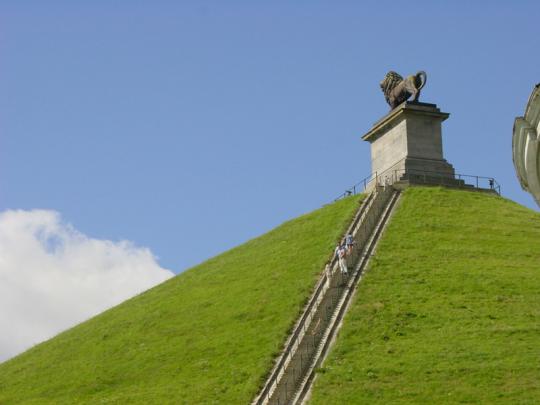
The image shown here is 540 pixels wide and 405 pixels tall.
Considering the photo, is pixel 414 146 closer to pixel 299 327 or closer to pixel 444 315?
pixel 444 315

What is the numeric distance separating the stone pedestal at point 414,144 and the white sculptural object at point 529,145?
38.5m

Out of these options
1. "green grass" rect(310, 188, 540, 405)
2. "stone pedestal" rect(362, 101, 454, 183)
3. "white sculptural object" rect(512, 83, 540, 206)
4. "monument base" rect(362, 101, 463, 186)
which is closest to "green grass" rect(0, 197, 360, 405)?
"green grass" rect(310, 188, 540, 405)

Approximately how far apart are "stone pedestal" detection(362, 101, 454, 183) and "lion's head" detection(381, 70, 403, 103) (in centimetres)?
166

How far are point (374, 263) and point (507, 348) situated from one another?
33.2 ft

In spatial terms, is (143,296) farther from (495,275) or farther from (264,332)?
(495,275)

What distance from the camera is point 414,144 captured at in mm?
54500

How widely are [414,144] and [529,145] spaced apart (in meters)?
40.4

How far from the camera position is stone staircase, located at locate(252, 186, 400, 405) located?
32750mm

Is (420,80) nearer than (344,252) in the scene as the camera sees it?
No

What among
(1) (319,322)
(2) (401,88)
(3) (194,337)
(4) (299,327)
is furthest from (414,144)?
(3) (194,337)

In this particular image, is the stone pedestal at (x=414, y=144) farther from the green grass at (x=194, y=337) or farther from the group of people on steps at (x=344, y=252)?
the group of people on steps at (x=344, y=252)

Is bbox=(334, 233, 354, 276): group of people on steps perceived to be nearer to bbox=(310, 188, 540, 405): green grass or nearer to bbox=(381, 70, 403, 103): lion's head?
bbox=(310, 188, 540, 405): green grass

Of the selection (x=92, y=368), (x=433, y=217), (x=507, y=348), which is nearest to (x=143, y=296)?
(x=92, y=368)

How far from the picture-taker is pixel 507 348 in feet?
109
